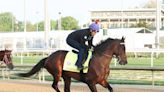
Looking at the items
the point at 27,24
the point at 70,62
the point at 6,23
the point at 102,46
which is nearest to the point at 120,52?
the point at 102,46

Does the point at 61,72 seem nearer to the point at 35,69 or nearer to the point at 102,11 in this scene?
the point at 35,69

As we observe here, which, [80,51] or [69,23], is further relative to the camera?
[69,23]

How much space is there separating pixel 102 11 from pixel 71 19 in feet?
37.5

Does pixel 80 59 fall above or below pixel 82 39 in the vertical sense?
below

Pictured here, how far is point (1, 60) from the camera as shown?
16250 mm

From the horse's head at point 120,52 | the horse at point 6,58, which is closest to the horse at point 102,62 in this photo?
the horse's head at point 120,52

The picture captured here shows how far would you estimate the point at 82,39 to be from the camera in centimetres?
1125

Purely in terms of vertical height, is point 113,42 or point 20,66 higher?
point 113,42

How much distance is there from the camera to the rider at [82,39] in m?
11.0

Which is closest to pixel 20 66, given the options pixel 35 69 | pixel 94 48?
pixel 35 69

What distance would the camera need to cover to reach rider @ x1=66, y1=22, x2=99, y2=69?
11.0m

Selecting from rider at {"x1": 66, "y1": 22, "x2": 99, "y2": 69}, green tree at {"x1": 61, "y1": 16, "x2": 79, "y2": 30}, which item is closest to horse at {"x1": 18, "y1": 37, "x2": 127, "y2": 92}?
rider at {"x1": 66, "y1": 22, "x2": 99, "y2": 69}

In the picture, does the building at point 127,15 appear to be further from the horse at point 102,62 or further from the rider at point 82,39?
the horse at point 102,62

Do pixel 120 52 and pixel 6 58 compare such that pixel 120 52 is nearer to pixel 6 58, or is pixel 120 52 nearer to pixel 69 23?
pixel 6 58
